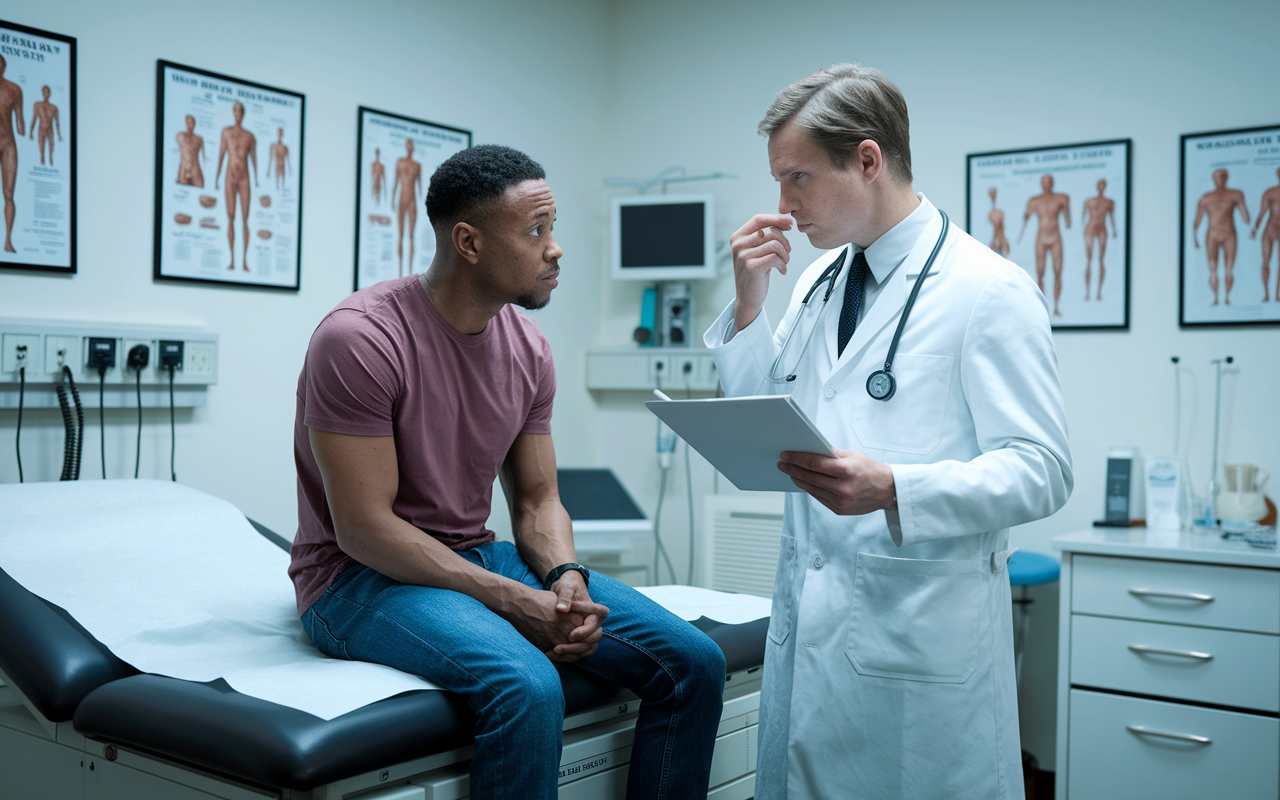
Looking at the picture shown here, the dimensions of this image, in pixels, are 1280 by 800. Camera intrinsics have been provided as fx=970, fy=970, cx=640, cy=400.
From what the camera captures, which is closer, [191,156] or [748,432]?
[748,432]

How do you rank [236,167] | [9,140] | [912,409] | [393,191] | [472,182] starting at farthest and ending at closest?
[393,191] < [236,167] < [9,140] < [472,182] < [912,409]

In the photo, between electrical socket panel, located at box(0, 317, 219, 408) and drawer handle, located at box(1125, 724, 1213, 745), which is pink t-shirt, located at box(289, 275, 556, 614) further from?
drawer handle, located at box(1125, 724, 1213, 745)

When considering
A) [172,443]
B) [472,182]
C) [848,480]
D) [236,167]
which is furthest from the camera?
[236,167]

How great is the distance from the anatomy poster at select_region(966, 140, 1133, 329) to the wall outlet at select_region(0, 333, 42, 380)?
8.46ft

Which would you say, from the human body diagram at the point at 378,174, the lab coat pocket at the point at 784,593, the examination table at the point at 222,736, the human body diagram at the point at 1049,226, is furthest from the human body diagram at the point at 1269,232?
the human body diagram at the point at 378,174

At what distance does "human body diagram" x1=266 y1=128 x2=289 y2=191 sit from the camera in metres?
2.64

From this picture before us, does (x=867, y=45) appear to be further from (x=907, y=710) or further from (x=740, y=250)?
(x=907, y=710)

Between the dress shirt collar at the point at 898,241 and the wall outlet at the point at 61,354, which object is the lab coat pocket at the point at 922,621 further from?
the wall outlet at the point at 61,354

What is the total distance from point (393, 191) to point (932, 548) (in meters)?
2.26

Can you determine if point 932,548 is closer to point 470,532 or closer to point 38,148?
point 470,532

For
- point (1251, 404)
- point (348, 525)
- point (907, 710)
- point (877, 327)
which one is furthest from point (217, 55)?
point (1251, 404)

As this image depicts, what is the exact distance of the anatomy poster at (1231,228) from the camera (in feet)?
8.71

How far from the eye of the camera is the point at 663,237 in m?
3.50

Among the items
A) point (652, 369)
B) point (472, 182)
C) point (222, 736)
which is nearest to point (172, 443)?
point (472, 182)
